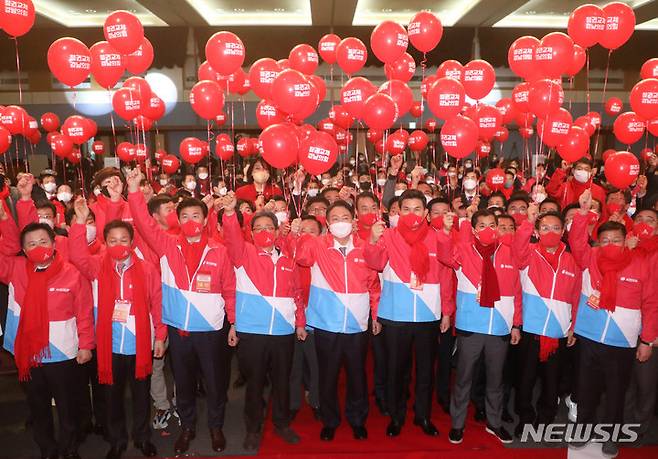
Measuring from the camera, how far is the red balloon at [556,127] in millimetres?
4840

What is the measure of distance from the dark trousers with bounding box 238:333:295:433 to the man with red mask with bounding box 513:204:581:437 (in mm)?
1627

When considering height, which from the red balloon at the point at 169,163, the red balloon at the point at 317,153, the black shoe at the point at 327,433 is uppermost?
the red balloon at the point at 317,153

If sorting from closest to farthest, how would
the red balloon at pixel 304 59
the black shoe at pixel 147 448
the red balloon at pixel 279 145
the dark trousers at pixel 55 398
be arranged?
1. the dark trousers at pixel 55 398
2. the black shoe at pixel 147 448
3. the red balloon at pixel 279 145
4. the red balloon at pixel 304 59

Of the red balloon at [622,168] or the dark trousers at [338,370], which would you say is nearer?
the dark trousers at [338,370]

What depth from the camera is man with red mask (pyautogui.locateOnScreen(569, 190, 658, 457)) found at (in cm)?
325

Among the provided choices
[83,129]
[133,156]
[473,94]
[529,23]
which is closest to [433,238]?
[473,94]

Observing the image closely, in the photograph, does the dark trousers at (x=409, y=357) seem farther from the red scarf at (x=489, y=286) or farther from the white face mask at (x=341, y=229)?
the white face mask at (x=341, y=229)

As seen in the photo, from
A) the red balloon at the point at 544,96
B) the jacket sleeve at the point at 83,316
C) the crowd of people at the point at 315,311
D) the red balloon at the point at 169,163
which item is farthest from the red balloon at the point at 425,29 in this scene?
the red balloon at the point at 169,163

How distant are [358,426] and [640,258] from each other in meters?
2.14

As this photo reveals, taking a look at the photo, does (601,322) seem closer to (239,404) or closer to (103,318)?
(239,404)

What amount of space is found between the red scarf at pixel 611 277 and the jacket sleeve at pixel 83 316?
3154mm

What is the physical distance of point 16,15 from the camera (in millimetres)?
3924

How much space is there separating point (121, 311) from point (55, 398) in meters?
0.65

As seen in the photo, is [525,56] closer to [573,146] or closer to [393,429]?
[573,146]
